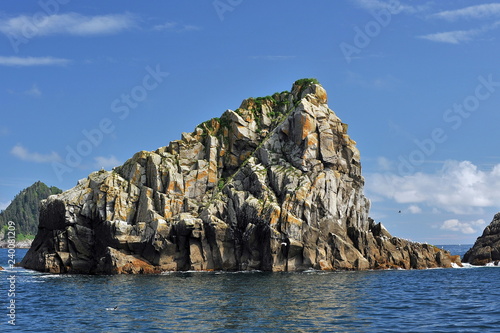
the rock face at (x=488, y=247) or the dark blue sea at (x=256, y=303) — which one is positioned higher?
the rock face at (x=488, y=247)

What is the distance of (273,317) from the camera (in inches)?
1881

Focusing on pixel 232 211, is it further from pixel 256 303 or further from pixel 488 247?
pixel 488 247

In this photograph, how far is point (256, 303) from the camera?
55.6 m

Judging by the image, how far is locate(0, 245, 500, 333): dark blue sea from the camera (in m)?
45.0

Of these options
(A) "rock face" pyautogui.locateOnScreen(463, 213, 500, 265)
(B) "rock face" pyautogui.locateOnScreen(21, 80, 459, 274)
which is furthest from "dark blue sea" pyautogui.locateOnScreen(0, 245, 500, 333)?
(A) "rock face" pyautogui.locateOnScreen(463, 213, 500, 265)

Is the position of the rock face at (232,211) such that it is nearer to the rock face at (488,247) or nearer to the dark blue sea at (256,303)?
the dark blue sea at (256,303)

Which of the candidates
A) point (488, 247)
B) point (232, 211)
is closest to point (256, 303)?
point (232, 211)

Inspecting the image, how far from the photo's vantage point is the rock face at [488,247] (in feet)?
393

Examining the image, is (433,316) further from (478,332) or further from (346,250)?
(346,250)

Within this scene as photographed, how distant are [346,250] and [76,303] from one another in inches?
1953

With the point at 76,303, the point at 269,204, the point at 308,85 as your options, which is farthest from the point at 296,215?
the point at 76,303

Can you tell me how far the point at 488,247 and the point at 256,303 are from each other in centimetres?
8351

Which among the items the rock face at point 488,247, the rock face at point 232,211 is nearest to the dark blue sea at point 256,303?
the rock face at point 232,211

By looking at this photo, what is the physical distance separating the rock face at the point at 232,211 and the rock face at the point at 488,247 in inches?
551
